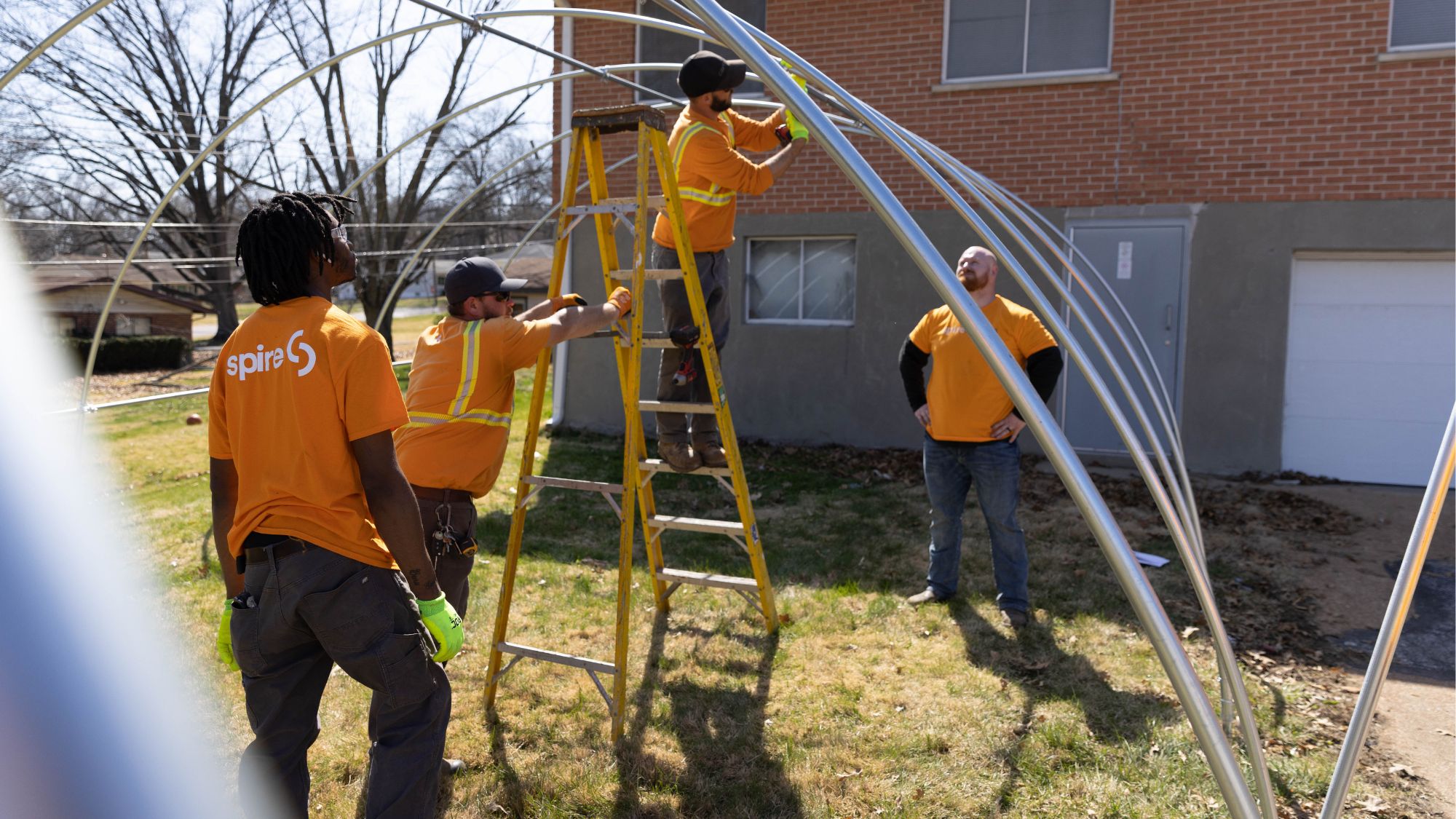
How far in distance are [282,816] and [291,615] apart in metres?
0.69

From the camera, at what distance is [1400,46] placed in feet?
29.6

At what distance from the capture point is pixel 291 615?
8.38 feet

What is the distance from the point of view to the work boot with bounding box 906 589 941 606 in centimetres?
591

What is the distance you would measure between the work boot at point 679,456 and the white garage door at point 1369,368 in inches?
286

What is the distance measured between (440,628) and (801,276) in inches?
353

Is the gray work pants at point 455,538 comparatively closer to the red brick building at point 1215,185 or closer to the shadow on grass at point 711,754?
the shadow on grass at point 711,754

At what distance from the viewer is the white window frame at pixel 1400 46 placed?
8797 mm

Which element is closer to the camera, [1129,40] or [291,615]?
[291,615]

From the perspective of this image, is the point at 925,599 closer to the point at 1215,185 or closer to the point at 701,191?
the point at 701,191

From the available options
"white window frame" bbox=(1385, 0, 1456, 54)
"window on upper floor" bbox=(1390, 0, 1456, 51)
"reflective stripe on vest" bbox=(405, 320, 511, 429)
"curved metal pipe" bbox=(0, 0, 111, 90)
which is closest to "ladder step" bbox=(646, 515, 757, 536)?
"reflective stripe on vest" bbox=(405, 320, 511, 429)

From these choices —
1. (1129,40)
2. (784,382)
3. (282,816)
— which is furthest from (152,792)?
(1129,40)

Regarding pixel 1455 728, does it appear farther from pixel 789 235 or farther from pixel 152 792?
pixel 789 235

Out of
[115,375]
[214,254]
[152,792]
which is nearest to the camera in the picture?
[152,792]

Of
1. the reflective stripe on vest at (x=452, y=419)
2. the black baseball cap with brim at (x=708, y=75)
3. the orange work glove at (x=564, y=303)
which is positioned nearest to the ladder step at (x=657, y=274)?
the orange work glove at (x=564, y=303)
